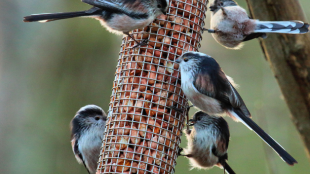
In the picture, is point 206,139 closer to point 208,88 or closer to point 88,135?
point 208,88

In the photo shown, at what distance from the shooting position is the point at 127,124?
280 cm

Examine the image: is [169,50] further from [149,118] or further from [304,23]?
[304,23]

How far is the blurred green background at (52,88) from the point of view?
7.20 metres

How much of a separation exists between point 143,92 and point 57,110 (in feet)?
15.8

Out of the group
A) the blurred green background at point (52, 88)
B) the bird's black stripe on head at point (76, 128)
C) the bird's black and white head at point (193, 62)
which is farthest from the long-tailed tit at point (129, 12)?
the blurred green background at point (52, 88)

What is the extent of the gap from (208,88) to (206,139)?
579 millimetres

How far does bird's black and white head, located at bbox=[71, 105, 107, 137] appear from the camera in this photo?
3357mm

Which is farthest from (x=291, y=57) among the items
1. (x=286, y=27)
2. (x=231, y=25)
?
(x=231, y=25)

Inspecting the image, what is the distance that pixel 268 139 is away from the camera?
104 inches

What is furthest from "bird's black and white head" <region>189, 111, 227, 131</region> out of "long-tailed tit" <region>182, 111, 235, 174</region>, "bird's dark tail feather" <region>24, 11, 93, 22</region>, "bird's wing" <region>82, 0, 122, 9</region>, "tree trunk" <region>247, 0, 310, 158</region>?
"bird's dark tail feather" <region>24, 11, 93, 22</region>

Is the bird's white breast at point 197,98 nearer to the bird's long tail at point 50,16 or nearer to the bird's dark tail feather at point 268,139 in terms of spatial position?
the bird's dark tail feather at point 268,139

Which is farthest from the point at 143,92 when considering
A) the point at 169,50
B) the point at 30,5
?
the point at 30,5

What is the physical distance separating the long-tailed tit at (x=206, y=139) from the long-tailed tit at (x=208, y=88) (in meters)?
0.36

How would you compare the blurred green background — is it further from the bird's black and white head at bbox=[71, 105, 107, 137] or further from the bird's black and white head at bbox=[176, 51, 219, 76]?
the bird's black and white head at bbox=[176, 51, 219, 76]
